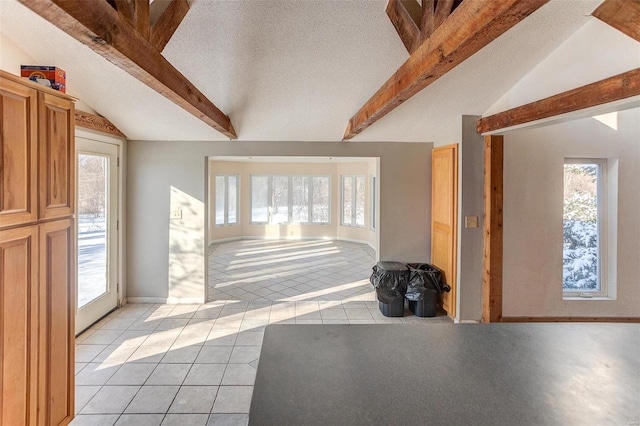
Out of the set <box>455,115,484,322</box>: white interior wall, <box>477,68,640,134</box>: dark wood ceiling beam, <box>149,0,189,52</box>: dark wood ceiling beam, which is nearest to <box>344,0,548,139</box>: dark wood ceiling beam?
<box>477,68,640,134</box>: dark wood ceiling beam

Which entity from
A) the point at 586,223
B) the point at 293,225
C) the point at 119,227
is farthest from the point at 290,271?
the point at 586,223

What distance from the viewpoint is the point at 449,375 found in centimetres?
96

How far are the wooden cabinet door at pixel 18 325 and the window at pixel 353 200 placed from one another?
25.0 feet

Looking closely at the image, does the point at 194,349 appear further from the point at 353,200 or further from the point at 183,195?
the point at 353,200

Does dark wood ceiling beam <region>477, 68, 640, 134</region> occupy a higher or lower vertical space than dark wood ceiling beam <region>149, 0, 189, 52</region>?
lower

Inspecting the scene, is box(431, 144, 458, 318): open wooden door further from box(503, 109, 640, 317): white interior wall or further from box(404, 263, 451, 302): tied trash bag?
box(503, 109, 640, 317): white interior wall

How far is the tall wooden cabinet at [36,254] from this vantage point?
1.52 meters

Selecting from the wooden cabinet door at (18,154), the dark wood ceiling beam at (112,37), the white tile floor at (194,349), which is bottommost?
the white tile floor at (194,349)

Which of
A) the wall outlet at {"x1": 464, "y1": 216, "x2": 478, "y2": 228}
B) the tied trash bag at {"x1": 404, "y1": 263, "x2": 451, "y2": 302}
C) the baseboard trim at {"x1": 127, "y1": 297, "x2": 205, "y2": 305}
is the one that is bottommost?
the baseboard trim at {"x1": 127, "y1": 297, "x2": 205, "y2": 305}

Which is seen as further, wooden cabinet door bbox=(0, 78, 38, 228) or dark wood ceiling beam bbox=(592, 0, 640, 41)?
dark wood ceiling beam bbox=(592, 0, 640, 41)

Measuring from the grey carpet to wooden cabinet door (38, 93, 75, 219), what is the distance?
1.52 m

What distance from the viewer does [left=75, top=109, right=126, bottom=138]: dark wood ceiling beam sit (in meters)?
3.12

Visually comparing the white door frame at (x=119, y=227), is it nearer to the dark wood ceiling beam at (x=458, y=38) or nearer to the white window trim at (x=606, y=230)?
the dark wood ceiling beam at (x=458, y=38)

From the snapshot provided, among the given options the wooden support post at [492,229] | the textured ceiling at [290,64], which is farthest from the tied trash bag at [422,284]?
the textured ceiling at [290,64]
